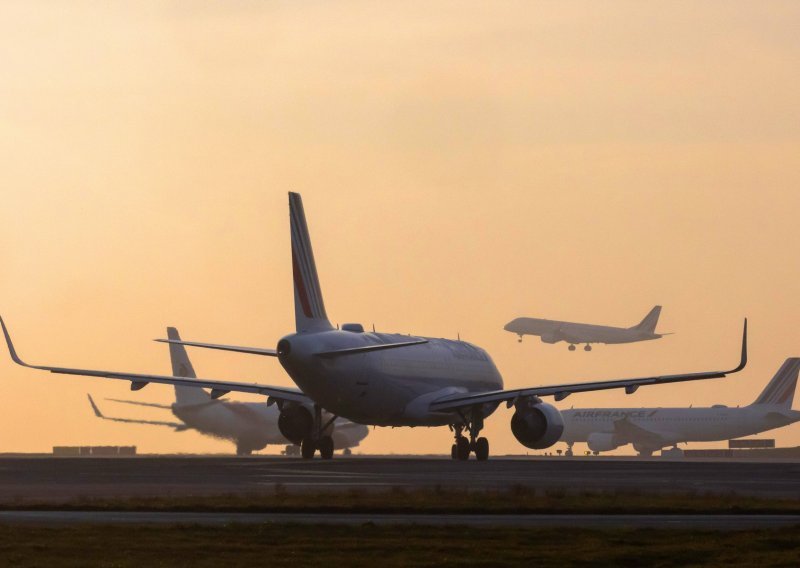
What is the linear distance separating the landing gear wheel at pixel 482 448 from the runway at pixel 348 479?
8.28m

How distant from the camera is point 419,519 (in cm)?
3184

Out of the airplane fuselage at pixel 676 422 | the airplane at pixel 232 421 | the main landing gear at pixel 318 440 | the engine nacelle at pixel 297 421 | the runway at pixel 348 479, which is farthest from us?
the airplane fuselage at pixel 676 422

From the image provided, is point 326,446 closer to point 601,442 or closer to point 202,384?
point 202,384

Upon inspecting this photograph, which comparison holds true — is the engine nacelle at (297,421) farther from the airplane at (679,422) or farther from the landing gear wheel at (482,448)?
the airplane at (679,422)

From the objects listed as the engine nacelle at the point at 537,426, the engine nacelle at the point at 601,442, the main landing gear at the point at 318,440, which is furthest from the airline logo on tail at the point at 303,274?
the engine nacelle at the point at 601,442

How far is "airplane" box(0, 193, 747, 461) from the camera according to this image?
64.4 metres

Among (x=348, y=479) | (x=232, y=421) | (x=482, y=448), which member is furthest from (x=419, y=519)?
(x=232, y=421)

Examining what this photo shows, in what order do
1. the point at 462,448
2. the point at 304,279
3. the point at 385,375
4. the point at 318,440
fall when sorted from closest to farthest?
1. the point at 304,279
2. the point at 385,375
3. the point at 318,440
4. the point at 462,448

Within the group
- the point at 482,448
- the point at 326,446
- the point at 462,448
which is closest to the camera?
the point at 326,446

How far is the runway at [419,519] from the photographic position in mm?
30141

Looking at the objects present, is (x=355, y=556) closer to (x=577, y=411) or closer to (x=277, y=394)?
(x=277, y=394)

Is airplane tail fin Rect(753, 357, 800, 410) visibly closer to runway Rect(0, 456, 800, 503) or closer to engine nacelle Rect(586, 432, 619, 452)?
engine nacelle Rect(586, 432, 619, 452)

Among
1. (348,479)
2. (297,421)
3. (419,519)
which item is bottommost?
(419,519)

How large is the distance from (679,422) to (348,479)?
294 ft
